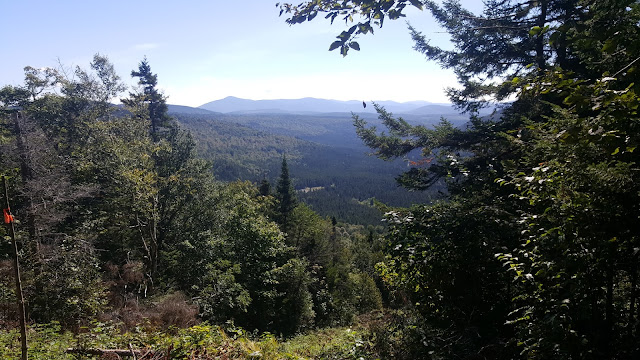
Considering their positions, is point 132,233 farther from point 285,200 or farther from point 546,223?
point 546,223

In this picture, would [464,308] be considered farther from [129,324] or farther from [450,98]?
[129,324]

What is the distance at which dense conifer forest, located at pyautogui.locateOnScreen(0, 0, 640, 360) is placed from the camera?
90.6 inches

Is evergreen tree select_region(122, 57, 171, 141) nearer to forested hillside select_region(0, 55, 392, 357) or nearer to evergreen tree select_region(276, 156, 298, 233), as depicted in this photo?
forested hillside select_region(0, 55, 392, 357)

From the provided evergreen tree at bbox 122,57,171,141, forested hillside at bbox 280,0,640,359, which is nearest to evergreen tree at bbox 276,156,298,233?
evergreen tree at bbox 122,57,171,141

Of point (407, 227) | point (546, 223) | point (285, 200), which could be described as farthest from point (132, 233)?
point (546, 223)

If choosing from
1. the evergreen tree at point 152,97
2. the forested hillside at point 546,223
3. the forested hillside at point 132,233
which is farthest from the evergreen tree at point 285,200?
the forested hillside at point 546,223

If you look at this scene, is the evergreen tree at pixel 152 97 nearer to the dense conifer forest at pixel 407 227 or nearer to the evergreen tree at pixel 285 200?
the dense conifer forest at pixel 407 227

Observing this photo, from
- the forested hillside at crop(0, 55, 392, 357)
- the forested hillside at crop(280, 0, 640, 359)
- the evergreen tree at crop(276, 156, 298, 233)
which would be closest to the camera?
the forested hillside at crop(280, 0, 640, 359)

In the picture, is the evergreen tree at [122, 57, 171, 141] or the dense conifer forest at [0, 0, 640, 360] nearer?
the dense conifer forest at [0, 0, 640, 360]

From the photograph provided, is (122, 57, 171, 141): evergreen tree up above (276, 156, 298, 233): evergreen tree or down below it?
above

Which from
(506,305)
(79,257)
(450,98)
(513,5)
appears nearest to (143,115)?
(79,257)

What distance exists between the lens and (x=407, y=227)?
495 centimetres

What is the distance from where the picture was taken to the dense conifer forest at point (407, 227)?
2301 mm

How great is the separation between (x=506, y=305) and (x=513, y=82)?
11.0ft
